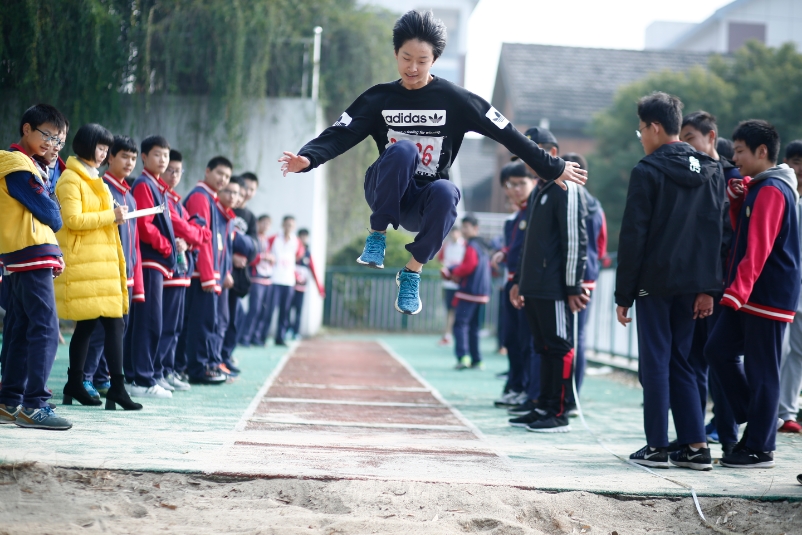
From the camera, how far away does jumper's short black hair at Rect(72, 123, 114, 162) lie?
5332 mm

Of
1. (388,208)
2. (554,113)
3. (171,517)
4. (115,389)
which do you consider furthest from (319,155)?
(554,113)

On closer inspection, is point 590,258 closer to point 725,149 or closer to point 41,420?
point 725,149

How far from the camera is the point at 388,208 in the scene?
434cm

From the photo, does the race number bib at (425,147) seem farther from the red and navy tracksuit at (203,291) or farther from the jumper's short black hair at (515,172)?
the red and navy tracksuit at (203,291)

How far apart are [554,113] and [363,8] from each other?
15117 millimetres

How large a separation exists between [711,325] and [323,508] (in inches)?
127

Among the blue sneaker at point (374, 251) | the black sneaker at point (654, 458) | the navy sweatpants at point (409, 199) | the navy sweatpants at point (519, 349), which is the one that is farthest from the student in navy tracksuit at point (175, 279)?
the black sneaker at point (654, 458)

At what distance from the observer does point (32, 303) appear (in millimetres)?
4715

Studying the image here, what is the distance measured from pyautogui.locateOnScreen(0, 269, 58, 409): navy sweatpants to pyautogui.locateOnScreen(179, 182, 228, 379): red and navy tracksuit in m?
2.69

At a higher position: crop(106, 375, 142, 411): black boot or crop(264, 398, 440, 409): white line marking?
crop(106, 375, 142, 411): black boot

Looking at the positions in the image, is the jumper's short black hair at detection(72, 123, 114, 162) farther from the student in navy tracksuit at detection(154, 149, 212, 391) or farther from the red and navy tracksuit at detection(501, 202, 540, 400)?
the red and navy tracksuit at detection(501, 202, 540, 400)

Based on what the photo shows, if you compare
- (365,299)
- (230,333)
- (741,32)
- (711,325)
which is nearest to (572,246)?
(711,325)

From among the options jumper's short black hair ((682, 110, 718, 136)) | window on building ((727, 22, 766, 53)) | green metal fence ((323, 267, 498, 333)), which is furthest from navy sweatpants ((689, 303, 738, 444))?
window on building ((727, 22, 766, 53))

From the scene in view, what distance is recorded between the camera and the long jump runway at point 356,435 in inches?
156
